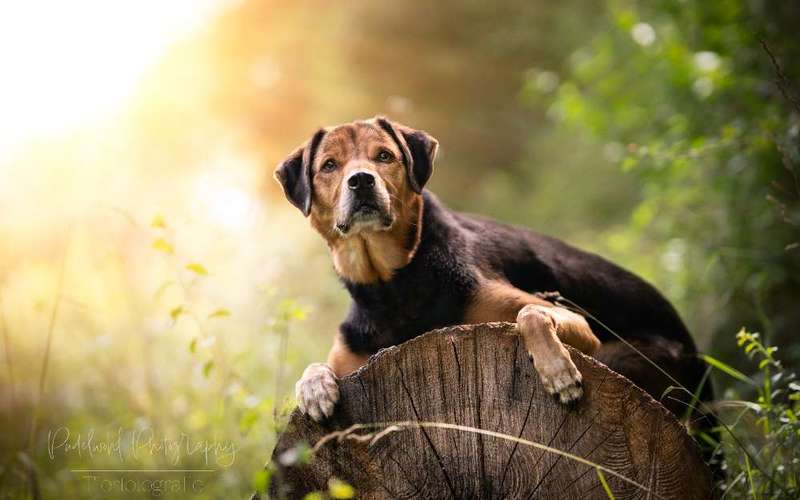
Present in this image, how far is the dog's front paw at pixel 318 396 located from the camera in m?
3.05

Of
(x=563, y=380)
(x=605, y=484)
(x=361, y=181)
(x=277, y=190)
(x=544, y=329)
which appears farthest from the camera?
(x=277, y=190)

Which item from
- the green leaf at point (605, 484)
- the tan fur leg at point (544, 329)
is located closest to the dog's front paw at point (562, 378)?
the tan fur leg at point (544, 329)

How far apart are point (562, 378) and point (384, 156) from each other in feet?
6.85

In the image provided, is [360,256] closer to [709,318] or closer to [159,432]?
[159,432]

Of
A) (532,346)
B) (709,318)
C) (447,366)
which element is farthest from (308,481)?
(709,318)

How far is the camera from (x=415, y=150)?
4457mm

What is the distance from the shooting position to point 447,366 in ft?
9.59

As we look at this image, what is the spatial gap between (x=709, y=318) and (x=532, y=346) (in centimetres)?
443

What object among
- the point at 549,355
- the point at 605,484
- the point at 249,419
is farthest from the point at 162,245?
the point at 605,484

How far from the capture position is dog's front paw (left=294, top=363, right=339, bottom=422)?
305cm

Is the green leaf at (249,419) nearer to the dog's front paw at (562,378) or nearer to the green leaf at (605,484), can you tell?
the dog's front paw at (562,378)

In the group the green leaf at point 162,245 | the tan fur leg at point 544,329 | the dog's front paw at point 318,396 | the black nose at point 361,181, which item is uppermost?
the black nose at point 361,181

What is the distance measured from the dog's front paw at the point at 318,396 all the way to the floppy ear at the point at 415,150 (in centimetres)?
149

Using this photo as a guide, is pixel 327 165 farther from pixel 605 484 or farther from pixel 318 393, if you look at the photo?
pixel 605 484
